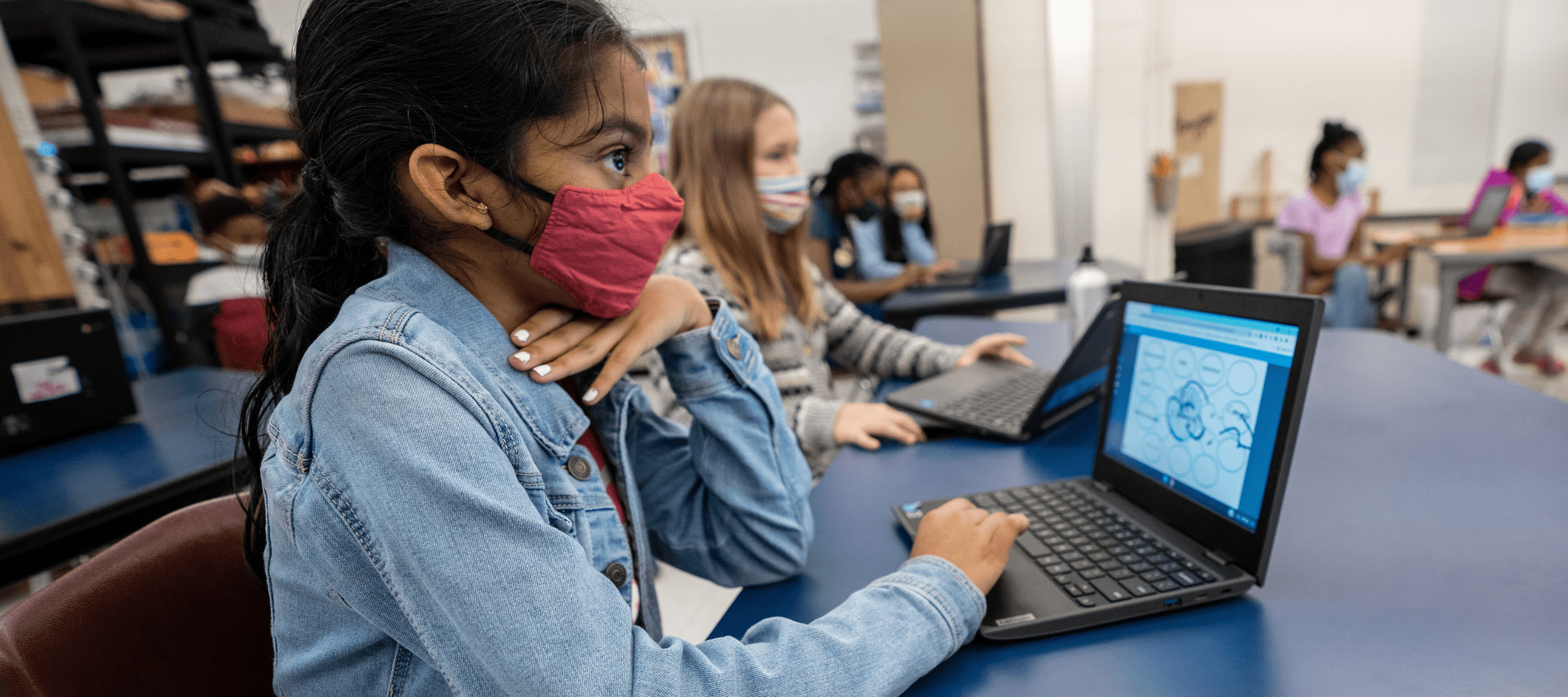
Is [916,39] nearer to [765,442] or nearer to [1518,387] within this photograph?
[1518,387]

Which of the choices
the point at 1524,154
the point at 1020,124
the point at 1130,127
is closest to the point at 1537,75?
the point at 1524,154

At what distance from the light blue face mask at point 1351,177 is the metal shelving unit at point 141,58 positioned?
17.1 ft

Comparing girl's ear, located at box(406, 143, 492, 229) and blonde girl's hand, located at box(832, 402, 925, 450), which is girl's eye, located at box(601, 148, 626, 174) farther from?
blonde girl's hand, located at box(832, 402, 925, 450)

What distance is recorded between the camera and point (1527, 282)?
3.40 m

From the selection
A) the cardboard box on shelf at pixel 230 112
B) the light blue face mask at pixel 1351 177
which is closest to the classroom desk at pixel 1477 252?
the light blue face mask at pixel 1351 177

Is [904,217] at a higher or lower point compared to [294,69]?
lower

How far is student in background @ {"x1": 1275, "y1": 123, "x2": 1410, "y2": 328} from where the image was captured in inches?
135

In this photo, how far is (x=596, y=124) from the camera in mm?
570

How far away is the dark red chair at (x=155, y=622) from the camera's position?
1.79 feet

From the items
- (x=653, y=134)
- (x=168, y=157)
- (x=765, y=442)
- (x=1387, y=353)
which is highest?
(x=168, y=157)

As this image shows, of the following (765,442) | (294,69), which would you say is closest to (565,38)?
(294,69)

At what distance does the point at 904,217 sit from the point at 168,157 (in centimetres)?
317

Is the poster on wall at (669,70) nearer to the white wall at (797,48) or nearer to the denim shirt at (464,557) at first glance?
the white wall at (797,48)

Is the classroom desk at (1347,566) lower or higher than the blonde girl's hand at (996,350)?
lower
